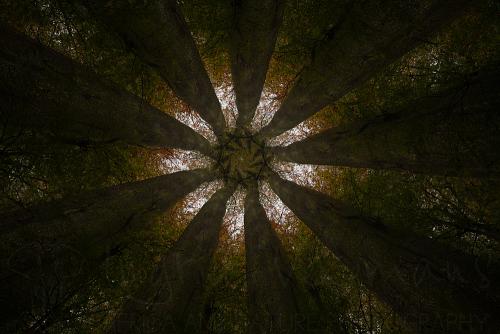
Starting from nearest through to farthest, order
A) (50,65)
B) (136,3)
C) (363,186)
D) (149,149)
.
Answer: (136,3) → (50,65) → (363,186) → (149,149)

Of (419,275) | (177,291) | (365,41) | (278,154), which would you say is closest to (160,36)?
(365,41)

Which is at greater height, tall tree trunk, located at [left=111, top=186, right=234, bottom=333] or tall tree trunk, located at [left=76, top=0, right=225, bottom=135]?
tall tree trunk, located at [left=76, top=0, right=225, bottom=135]

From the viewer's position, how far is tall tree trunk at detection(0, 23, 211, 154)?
5.32 m

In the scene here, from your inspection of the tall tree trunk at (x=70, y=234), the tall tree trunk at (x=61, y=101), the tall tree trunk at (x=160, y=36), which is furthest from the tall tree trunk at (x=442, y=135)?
the tall tree trunk at (x=70, y=234)

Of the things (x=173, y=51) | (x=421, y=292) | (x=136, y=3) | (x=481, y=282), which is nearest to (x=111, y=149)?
(x=173, y=51)

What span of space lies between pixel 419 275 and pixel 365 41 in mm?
3383

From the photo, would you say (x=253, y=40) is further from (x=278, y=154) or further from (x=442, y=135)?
(x=278, y=154)

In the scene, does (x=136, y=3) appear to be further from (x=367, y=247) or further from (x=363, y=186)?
(x=363, y=186)

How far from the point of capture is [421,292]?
17.0 feet

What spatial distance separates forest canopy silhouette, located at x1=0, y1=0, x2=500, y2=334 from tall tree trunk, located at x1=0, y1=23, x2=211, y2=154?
28 millimetres

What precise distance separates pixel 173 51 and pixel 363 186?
5.22m

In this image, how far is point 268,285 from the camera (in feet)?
21.9

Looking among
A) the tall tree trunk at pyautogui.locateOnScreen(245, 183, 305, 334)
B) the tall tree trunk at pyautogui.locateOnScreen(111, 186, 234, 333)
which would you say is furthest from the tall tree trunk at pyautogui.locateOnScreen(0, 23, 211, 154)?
the tall tree trunk at pyautogui.locateOnScreen(245, 183, 305, 334)

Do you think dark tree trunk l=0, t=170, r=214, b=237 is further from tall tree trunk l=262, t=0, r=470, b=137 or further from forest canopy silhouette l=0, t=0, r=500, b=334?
tall tree trunk l=262, t=0, r=470, b=137
